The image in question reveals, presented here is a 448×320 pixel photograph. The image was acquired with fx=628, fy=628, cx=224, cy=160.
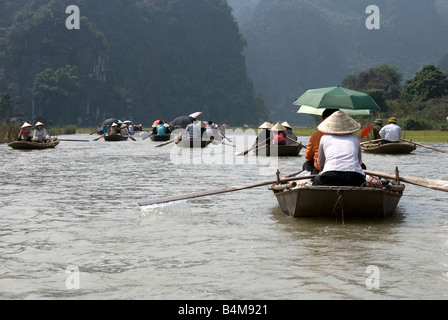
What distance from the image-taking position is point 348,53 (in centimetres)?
18862

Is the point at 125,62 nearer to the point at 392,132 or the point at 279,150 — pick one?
the point at 279,150

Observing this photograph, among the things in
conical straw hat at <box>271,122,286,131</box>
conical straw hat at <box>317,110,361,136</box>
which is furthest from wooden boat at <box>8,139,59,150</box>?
conical straw hat at <box>317,110,361,136</box>

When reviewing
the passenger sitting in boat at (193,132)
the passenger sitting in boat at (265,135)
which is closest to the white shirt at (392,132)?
the passenger sitting in boat at (265,135)

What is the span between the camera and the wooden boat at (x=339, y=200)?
7332mm

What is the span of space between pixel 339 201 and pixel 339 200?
3 centimetres

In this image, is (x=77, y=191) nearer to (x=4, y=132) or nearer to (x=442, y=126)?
(x=4, y=132)

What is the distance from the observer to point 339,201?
744 cm

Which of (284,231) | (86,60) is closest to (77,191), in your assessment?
(284,231)

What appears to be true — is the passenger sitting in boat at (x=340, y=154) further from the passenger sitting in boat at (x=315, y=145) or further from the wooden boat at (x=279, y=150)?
the wooden boat at (x=279, y=150)

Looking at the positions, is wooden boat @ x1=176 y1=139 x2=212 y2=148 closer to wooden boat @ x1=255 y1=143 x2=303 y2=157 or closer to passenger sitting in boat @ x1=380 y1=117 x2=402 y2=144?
wooden boat @ x1=255 y1=143 x2=303 y2=157

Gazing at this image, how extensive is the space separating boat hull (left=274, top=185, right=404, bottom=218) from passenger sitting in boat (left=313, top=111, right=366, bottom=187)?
14 centimetres

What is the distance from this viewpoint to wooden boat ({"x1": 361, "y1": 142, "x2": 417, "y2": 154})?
20359 millimetres

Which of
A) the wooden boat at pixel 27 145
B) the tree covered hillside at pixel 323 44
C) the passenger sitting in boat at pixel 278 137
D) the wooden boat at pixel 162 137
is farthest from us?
the tree covered hillside at pixel 323 44

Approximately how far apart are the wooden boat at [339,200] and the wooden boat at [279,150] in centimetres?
1215
